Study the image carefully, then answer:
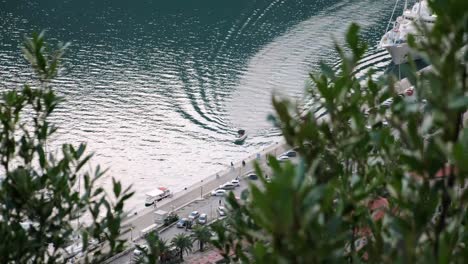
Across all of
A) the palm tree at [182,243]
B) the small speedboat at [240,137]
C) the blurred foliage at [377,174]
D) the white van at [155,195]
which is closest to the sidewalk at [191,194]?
the white van at [155,195]

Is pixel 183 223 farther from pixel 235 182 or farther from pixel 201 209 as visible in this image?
pixel 235 182

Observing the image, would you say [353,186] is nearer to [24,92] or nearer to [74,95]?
[24,92]

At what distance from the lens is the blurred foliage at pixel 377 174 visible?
1.46m

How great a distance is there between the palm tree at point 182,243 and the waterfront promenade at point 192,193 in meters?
1.10

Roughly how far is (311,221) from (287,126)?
0.42 m

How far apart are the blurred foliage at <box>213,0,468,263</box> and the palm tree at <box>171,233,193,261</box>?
10.9 meters

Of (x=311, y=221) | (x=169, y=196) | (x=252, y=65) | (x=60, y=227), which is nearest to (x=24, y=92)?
(x=60, y=227)

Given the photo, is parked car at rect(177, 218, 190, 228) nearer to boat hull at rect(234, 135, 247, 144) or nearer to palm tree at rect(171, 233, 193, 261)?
palm tree at rect(171, 233, 193, 261)

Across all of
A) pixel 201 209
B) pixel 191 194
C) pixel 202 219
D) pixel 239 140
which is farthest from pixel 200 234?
pixel 239 140

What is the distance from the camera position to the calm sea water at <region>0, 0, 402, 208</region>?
1752 centimetres

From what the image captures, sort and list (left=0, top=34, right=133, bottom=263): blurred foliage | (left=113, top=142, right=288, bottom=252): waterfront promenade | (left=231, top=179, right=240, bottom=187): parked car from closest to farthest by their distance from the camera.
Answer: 1. (left=0, top=34, right=133, bottom=263): blurred foliage
2. (left=113, top=142, right=288, bottom=252): waterfront promenade
3. (left=231, top=179, right=240, bottom=187): parked car

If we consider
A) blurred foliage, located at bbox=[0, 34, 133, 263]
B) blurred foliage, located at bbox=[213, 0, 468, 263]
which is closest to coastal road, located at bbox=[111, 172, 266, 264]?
blurred foliage, located at bbox=[0, 34, 133, 263]

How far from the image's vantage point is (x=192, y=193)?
16.0 meters

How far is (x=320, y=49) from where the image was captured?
72.6ft
